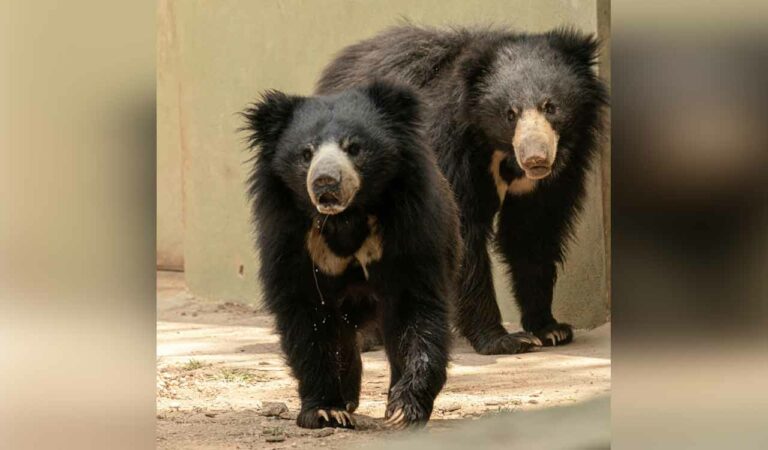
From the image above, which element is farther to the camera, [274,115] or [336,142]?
[274,115]

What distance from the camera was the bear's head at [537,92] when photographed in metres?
6.25

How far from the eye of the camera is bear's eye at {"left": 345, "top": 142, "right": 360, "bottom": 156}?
4.43 metres

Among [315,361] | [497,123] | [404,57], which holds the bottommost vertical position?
[315,361]

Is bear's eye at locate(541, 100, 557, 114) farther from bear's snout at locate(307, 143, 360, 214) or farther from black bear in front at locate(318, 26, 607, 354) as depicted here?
bear's snout at locate(307, 143, 360, 214)

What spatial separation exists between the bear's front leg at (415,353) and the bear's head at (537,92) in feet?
6.13

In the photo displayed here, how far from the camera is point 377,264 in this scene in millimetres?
4512

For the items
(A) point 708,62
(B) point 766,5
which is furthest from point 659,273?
(B) point 766,5

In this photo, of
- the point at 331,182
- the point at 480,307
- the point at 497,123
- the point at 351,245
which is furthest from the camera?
the point at 480,307

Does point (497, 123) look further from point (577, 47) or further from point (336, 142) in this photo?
point (336, 142)

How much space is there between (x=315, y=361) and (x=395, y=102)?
3.44 ft

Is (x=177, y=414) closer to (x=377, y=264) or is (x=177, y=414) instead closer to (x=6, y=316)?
(x=377, y=264)

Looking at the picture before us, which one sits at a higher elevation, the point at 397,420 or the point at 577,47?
the point at 577,47

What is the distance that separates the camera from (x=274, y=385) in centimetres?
573

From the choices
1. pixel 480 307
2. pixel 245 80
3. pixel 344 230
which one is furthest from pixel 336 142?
pixel 245 80
